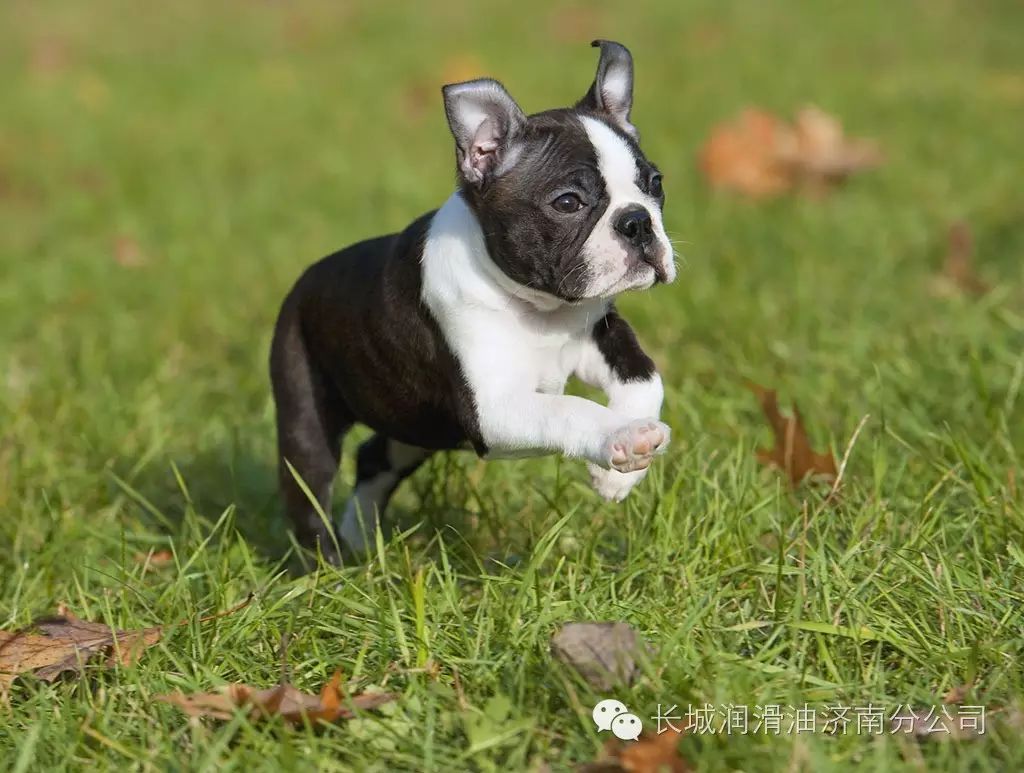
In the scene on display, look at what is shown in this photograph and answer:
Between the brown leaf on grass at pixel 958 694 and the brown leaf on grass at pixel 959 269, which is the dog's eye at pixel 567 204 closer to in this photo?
the brown leaf on grass at pixel 958 694

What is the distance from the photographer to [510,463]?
4.67 meters

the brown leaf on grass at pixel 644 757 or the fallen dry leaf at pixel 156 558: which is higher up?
the brown leaf on grass at pixel 644 757

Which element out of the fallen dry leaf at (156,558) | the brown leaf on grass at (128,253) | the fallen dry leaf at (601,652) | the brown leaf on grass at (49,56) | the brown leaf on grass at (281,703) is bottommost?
the fallen dry leaf at (156,558)

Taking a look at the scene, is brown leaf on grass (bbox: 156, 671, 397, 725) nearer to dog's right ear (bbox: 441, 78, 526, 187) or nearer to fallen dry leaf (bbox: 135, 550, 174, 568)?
fallen dry leaf (bbox: 135, 550, 174, 568)

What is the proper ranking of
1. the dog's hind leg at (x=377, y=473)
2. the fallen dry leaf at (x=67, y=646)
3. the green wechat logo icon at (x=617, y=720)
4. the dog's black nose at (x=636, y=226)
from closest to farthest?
1. the green wechat logo icon at (x=617, y=720)
2. the fallen dry leaf at (x=67, y=646)
3. the dog's black nose at (x=636, y=226)
4. the dog's hind leg at (x=377, y=473)

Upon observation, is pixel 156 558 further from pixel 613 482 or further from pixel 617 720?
pixel 617 720

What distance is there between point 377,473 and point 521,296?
119 cm

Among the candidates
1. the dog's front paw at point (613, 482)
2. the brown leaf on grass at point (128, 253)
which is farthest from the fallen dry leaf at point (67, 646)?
the brown leaf on grass at point (128, 253)

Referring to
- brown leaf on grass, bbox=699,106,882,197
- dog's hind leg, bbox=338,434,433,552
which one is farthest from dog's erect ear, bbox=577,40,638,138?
brown leaf on grass, bbox=699,106,882,197

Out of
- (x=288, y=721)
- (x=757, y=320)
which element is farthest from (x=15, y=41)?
(x=288, y=721)

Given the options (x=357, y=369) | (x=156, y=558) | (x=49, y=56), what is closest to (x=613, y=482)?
(x=357, y=369)

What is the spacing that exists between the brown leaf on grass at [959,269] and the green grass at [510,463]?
11cm

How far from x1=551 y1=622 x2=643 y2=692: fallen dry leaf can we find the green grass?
48 mm

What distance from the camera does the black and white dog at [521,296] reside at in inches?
135
